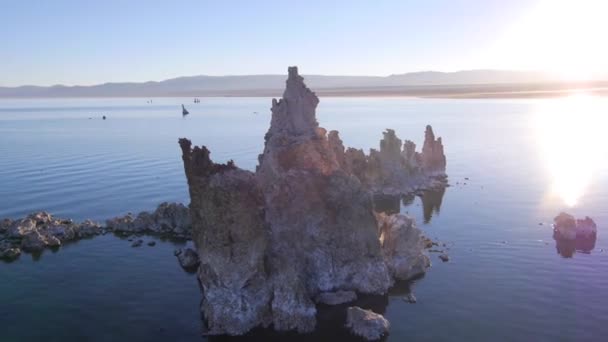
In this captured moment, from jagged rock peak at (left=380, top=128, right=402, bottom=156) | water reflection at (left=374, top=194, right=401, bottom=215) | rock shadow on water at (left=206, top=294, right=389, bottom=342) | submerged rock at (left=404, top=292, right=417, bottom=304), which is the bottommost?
water reflection at (left=374, top=194, right=401, bottom=215)

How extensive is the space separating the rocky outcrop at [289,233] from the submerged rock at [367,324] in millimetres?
3075

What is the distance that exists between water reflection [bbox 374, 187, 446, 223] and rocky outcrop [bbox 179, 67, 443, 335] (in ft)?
70.3

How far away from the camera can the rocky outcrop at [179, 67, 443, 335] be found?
40375 millimetres

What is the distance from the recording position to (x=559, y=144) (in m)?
140

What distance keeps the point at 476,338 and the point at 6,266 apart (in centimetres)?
4714

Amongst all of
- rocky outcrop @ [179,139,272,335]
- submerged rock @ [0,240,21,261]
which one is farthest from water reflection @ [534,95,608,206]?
submerged rock @ [0,240,21,261]

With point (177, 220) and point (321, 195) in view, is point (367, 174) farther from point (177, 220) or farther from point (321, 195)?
point (321, 195)

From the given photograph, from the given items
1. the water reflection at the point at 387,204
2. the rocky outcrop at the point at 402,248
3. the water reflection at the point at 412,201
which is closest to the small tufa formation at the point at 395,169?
the water reflection at the point at 387,204

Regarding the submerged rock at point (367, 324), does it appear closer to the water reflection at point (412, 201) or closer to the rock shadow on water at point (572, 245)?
the rock shadow on water at point (572, 245)

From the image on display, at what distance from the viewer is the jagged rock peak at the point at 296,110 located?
52.2 m

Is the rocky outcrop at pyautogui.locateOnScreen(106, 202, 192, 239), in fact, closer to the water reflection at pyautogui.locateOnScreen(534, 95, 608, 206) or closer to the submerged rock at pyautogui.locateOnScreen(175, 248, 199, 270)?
the submerged rock at pyautogui.locateOnScreen(175, 248, 199, 270)

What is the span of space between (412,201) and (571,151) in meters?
65.1

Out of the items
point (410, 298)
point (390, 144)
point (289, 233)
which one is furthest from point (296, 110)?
point (390, 144)

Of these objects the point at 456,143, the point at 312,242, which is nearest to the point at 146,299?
the point at 312,242
